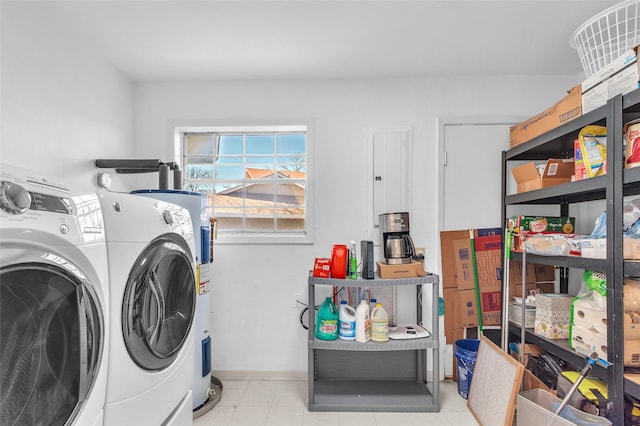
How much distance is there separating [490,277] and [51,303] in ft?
8.52

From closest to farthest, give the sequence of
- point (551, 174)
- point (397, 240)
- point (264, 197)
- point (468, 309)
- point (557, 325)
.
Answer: point (557, 325) → point (551, 174) → point (397, 240) → point (468, 309) → point (264, 197)

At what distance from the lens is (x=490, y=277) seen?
2.54 m

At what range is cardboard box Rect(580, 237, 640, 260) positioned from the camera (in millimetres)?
1488

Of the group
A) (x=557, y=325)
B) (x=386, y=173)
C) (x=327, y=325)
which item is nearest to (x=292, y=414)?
(x=327, y=325)

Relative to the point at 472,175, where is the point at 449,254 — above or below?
below

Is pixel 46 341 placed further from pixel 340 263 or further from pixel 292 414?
pixel 292 414

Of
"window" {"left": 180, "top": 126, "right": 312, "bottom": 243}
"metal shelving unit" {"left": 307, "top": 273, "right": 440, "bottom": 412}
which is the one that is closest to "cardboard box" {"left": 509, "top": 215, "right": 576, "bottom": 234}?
"metal shelving unit" {"left": 307, "top": 273, "right": 440, "bottom": 412}

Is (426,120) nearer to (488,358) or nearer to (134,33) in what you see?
(488,358)

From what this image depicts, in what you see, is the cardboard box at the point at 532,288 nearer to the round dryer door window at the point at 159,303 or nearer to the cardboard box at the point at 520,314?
the cardboard box at the point at 520,314

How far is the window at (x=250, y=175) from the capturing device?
2832mm

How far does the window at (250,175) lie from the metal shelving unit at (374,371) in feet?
2.62

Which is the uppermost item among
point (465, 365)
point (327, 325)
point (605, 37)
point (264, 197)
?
point (605, 37)

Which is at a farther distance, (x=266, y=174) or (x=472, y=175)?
(x=266, y=174)

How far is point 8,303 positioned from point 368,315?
1.86m
